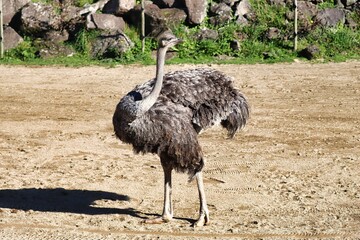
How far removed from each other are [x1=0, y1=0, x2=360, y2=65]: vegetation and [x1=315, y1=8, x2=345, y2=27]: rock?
21cm

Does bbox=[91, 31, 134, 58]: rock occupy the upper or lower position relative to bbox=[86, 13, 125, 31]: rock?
lower

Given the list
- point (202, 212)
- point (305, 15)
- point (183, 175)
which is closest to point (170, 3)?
point (305, 15)

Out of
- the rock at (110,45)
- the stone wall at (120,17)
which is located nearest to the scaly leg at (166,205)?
the rock at (110,45)

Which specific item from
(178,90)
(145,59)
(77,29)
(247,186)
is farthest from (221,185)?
(77,29)

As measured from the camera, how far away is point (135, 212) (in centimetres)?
792

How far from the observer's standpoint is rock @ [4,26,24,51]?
1648 centimetres

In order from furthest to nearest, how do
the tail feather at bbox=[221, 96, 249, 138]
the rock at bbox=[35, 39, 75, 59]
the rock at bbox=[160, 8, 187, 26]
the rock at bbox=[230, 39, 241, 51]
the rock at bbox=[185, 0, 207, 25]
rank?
the rock at bbox=[185, 0, 207, 25], the rock at bbox=[160, 8, 187, 26], the rock at bbox=[230, 39, 241, 51], the rock at bbox=[35, 39, 75, 59], the tail feather at bbox=[221, 96, 249, 138]

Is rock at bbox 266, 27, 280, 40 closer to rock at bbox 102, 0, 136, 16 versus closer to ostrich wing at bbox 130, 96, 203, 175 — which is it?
rock at bbox 102, 0, 136, 16

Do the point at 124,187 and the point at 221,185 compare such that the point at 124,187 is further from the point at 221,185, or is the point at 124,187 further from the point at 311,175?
the point at 311,175

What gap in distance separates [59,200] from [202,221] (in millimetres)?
1647

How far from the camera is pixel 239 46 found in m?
16.3

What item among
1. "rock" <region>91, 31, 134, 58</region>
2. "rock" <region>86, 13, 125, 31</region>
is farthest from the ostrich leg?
"rock" <region>86, 13, 125, 31</region>

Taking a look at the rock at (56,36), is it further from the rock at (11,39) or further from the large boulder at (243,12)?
the large boulder at (243,12)

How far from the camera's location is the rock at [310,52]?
15.9 meters
